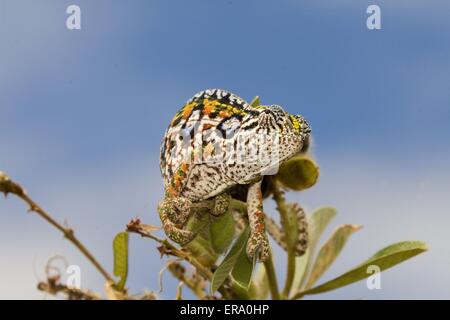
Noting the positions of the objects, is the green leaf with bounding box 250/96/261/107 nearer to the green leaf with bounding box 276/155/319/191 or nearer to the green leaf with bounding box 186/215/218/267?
the green leaf with bounding box 276/155/319/191

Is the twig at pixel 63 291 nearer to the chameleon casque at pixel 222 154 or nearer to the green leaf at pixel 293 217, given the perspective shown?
the chameleon casque at pixel 222 154

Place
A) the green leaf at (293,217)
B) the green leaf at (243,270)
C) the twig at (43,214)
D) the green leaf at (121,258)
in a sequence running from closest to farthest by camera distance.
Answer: the twig at (43,214) < the green leaf at (243,270) < the green leaf at (121,258) < the green leaf at (293,217)

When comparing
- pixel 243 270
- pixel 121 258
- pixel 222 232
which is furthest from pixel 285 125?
pixel 121 258

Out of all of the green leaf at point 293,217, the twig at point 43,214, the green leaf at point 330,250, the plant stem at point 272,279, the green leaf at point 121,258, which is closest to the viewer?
the twig at point 43,214

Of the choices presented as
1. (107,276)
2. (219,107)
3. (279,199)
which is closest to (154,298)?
(107,276)

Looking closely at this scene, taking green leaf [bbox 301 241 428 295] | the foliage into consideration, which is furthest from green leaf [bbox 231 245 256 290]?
green leaf [bbox 301 241 428 295]

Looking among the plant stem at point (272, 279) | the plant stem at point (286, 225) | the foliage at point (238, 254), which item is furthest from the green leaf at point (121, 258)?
the plant stem at point (286, 225)
